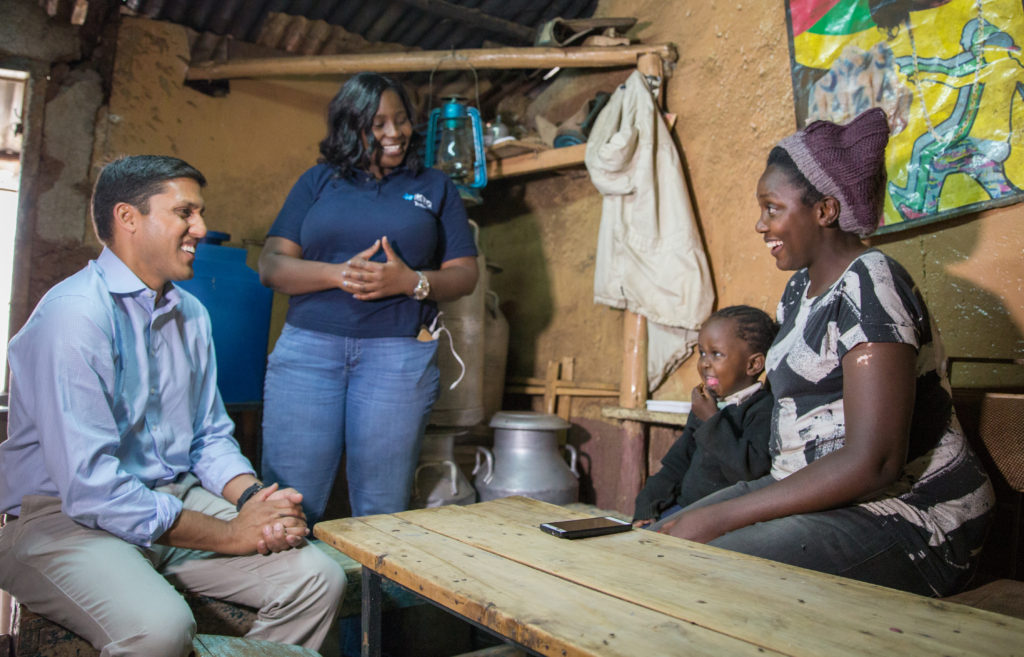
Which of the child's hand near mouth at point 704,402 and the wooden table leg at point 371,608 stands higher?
the child's hand near mouth at point 704,402

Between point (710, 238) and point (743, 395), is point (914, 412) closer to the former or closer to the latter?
point (743, 395)

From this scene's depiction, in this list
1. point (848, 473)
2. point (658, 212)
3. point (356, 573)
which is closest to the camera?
point (848, 473)

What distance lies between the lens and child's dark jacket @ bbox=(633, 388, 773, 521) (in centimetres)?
220

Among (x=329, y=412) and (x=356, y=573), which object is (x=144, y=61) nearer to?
(x=329, y=412)

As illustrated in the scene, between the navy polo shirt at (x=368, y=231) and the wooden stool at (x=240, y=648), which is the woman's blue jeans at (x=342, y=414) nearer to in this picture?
the navy polo shirt at (x=368, y=231)

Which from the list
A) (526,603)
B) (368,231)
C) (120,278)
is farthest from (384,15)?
(526,603)

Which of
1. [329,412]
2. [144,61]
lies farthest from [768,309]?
[144,61]

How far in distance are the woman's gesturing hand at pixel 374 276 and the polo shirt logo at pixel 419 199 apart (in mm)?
238

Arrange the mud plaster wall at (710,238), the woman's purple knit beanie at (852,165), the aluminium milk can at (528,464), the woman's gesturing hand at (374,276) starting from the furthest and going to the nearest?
the aluminium milk can at (528,464), the woman's gesturing hand at (374,276), the mud plaster wall at (710,238), the woman's purple knit beanie at (852,165)

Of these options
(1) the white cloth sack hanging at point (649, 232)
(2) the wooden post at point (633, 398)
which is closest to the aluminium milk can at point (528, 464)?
(2) the wooden post at point (633, 398)

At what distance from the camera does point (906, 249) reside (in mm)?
2547

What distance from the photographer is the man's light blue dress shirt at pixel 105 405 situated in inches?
64.1

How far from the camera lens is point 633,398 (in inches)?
137

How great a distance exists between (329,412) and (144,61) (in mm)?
2709
